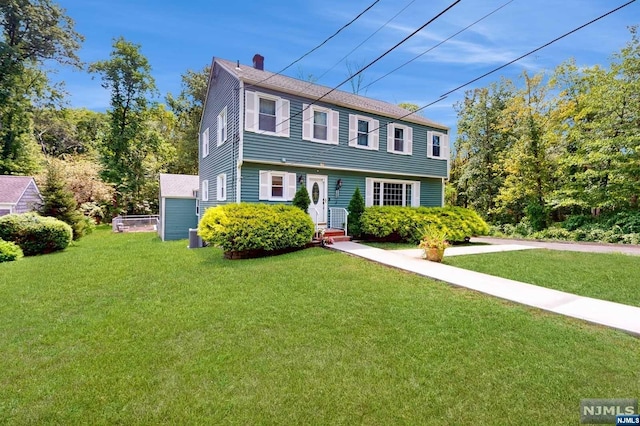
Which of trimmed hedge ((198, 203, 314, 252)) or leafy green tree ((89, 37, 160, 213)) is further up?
leafy green tree ((89, 37, 160, 213))

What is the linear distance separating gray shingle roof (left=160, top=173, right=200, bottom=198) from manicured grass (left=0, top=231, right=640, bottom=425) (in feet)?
35.9

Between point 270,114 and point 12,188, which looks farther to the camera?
point 12,188

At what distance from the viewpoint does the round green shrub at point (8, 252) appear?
29.3 feet

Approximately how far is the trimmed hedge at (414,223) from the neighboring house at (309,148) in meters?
1.75

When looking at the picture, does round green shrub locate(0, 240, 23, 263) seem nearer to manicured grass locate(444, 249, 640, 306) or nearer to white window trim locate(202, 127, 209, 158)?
white window trim locate(202, 127, 209, 158)

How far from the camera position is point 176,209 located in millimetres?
15758

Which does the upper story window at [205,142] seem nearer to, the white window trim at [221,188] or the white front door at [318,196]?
the white window trim at [221,188]

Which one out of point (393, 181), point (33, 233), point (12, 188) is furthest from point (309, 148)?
point (12, 188)

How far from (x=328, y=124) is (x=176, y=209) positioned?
9.40 meters

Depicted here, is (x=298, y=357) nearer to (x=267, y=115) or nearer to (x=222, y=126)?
(x=267, y=115)

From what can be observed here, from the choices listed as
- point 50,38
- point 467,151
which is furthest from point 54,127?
point 467,151

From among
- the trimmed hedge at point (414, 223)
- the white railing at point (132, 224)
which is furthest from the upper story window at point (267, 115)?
the white railing at point (132, 224)

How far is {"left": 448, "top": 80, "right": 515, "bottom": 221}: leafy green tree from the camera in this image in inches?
792

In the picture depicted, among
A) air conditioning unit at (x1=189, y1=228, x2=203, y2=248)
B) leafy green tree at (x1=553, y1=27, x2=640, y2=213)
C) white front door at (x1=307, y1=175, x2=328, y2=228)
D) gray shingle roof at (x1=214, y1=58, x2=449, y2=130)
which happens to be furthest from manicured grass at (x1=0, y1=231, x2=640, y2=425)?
leafy green tree at (x1=553, y1=27, x2=640, y2=213)
